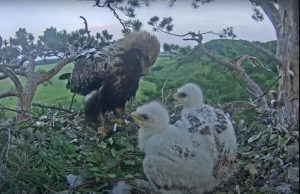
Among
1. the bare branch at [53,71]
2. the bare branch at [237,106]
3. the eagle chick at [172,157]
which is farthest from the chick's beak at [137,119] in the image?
the bare branch at [53,71]

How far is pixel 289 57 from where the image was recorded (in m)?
2.73

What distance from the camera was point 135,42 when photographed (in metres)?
2.98

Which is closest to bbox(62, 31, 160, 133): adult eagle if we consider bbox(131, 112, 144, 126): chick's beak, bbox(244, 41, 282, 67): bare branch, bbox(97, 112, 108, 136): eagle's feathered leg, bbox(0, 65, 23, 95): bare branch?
bbox(97, 112, 108, 136): eagle's feathered leg

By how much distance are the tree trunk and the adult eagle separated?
21.9 inches

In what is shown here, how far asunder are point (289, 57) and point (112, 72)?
81 cm

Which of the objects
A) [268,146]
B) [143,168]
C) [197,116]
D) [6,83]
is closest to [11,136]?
[6,83]

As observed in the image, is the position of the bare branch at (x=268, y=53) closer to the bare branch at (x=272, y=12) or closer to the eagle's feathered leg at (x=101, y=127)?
the bare branch at (x=272, y=12)

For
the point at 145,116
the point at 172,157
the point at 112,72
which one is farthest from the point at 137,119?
the point at 112,72

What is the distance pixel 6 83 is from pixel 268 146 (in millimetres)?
1315

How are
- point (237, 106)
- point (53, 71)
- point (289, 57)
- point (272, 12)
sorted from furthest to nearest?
point (53, 71)
point (237, 106)
point (272, 12)
point (289, 57)

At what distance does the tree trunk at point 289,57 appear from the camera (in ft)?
8.84

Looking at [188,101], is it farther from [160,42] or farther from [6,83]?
[6,83]

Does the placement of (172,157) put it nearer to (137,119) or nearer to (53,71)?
(137,119)

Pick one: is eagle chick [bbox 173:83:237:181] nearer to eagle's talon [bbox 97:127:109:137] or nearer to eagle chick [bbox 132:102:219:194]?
eagle chick [bbox 132:102:219:194]
